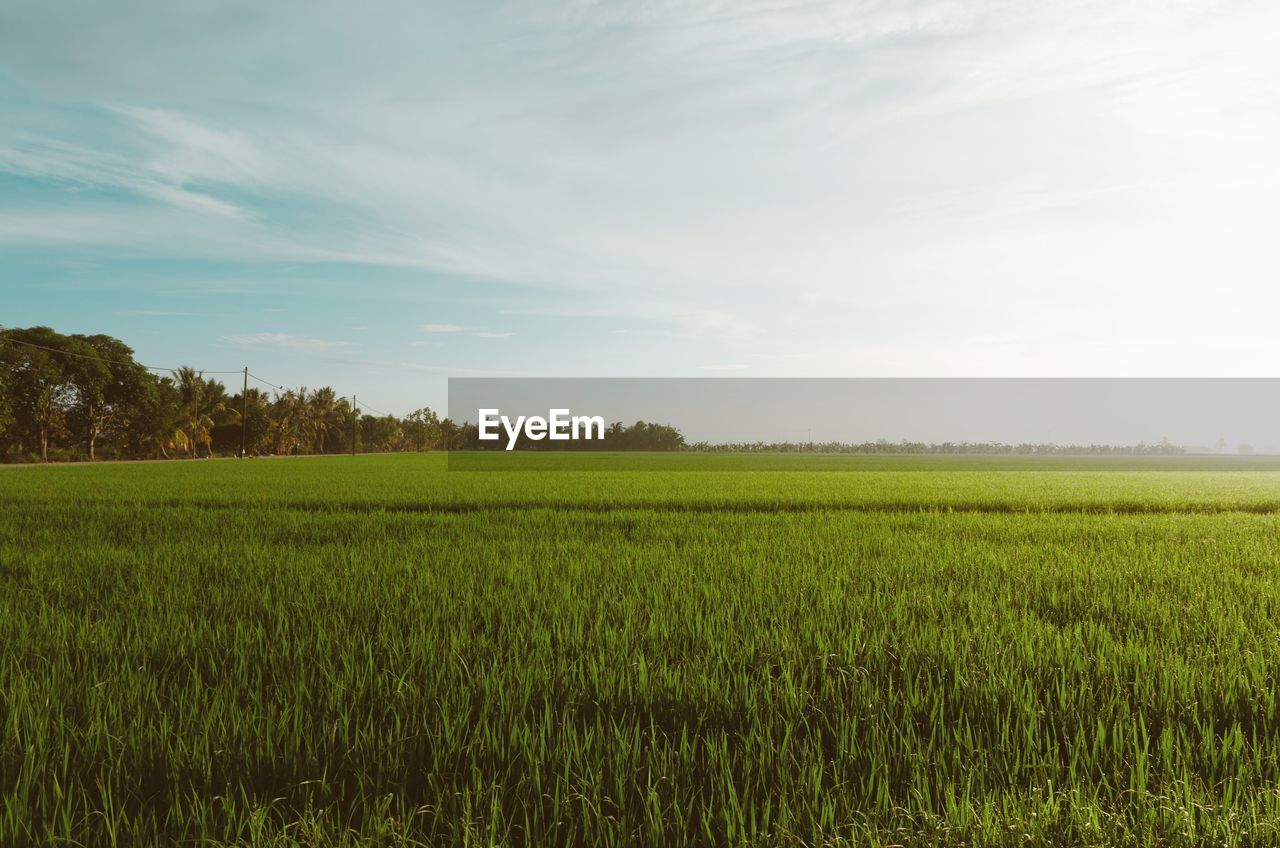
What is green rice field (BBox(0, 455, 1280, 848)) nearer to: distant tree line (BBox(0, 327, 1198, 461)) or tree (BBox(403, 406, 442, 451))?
distant tree line (BBox(0, 327, 1198, 461))

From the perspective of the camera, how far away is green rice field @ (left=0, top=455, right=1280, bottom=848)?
1.86 meters

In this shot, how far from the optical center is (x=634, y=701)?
2611 millimetres

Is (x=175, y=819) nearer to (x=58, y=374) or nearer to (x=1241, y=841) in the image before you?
(x=1241, y=841)

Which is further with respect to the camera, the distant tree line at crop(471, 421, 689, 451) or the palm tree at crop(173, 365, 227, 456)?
the distant tree line at crop(471, 421, 689, 451)

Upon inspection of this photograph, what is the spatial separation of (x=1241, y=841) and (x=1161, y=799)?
171 millimetres

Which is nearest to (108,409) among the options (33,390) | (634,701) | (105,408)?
(105,408)

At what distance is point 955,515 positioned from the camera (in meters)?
10.5

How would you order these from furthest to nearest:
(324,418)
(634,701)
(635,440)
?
1. (635,440)
2. (324,418)
3. (634,701)

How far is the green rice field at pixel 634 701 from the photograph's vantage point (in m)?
1.86

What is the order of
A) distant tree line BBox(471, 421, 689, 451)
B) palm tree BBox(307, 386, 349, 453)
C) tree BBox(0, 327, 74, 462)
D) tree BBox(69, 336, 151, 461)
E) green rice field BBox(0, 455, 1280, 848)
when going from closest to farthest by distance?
green rice field BBox(0, 455, 1280, 848), tree BBox(0, 327, 74, 462), tree BBox(69, 336, 151, 461), palm tree BBox(307, 386, 349, 453), distant tree line BBox(471, 421, 689, 451)

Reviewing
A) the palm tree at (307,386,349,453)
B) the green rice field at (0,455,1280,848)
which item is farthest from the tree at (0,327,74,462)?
the green rice field at (0,455,1280,848)

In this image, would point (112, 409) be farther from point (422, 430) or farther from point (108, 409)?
point (422, 430)

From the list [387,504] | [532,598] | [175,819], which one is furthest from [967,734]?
[387,504]

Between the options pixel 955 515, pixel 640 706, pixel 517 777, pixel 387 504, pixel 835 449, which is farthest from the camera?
pixel 835 449
